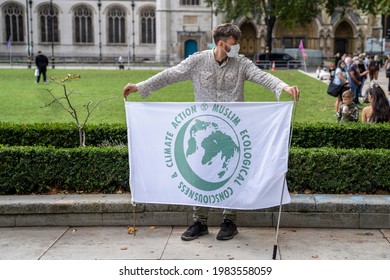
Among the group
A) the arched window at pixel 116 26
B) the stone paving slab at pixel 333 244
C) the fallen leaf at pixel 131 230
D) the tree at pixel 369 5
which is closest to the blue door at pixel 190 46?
the arched window at pixel 116 26

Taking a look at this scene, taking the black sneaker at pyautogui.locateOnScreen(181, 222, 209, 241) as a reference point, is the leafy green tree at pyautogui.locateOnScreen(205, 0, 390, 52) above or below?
above

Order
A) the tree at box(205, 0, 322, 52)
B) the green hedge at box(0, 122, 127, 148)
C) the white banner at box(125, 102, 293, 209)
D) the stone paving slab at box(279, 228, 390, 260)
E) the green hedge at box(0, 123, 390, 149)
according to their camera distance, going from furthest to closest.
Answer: the tree at box(205, 0, 322, 52), the green hedge at box(0, 122, 127, 148), the green hedge at box(0, 123, 390, 149), the white banner at box(125, 102, 293, 209), the stone paving slab at box(279, 228, 390, 260)

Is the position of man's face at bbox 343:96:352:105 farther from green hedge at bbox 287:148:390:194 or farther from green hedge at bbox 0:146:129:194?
green hedge at bbox 0:146:129:194

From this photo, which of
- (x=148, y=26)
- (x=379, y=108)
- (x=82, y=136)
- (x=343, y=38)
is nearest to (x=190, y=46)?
(x=148, y=26)

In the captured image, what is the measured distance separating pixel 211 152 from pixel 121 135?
10.2ft

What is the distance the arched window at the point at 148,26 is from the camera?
5700 cm

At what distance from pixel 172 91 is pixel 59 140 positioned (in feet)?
42.4

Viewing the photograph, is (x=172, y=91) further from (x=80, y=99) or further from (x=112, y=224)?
(x=112, y=224)

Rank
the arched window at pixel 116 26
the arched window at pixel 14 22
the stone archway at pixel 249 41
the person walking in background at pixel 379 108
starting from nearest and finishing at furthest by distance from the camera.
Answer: the person walking in background at pixel 379 108 < the arched window at pixel 14 22 < the stone archway at pixel 249 41 < the arched window at pixel 116 26

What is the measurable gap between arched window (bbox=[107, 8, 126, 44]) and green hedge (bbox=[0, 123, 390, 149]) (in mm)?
49149

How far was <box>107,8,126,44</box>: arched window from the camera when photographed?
56906 mm

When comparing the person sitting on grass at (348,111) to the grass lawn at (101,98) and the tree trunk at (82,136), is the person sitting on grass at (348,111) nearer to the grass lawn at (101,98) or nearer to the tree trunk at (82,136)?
the grass lawn at (101,98)

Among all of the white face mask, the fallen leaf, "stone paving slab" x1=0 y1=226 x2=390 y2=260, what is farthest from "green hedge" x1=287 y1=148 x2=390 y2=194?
the fallen leaf
